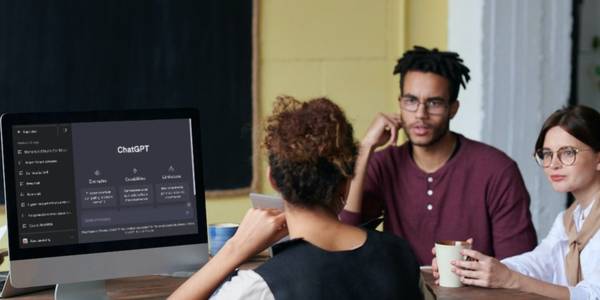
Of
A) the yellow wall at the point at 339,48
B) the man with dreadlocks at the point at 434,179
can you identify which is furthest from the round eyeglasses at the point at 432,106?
the yellow wall at the point at 339,48

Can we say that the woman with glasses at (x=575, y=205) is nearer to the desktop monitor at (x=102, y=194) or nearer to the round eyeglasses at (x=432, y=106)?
the round eyeglasses at (x=432, y=106)

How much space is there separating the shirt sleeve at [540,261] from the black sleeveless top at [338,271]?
74 centimetres

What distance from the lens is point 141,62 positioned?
3.29m

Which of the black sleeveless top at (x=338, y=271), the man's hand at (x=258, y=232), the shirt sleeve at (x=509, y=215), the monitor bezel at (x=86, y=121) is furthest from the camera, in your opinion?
the shirt sleeve at (x=509, y=215)

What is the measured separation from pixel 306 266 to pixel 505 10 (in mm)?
2367

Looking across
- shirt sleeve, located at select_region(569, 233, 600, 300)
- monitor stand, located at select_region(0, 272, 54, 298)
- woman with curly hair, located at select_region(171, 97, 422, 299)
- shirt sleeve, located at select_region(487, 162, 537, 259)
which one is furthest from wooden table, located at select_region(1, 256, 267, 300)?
shirt sleeve, located at select_region(487, 162, 537, 259)

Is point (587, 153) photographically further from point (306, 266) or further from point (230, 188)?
point (230, 188)

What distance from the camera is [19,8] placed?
10.2 ft

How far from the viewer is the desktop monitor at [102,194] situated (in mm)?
1812

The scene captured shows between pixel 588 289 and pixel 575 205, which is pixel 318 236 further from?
pixel 575 205

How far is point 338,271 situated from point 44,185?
0.69 meters

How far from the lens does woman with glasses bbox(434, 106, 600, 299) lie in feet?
6.95

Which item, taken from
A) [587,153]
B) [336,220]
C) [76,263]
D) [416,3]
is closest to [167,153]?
[76,263]

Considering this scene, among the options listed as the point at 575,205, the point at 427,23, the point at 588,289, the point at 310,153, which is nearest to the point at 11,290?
the point at 310,153
